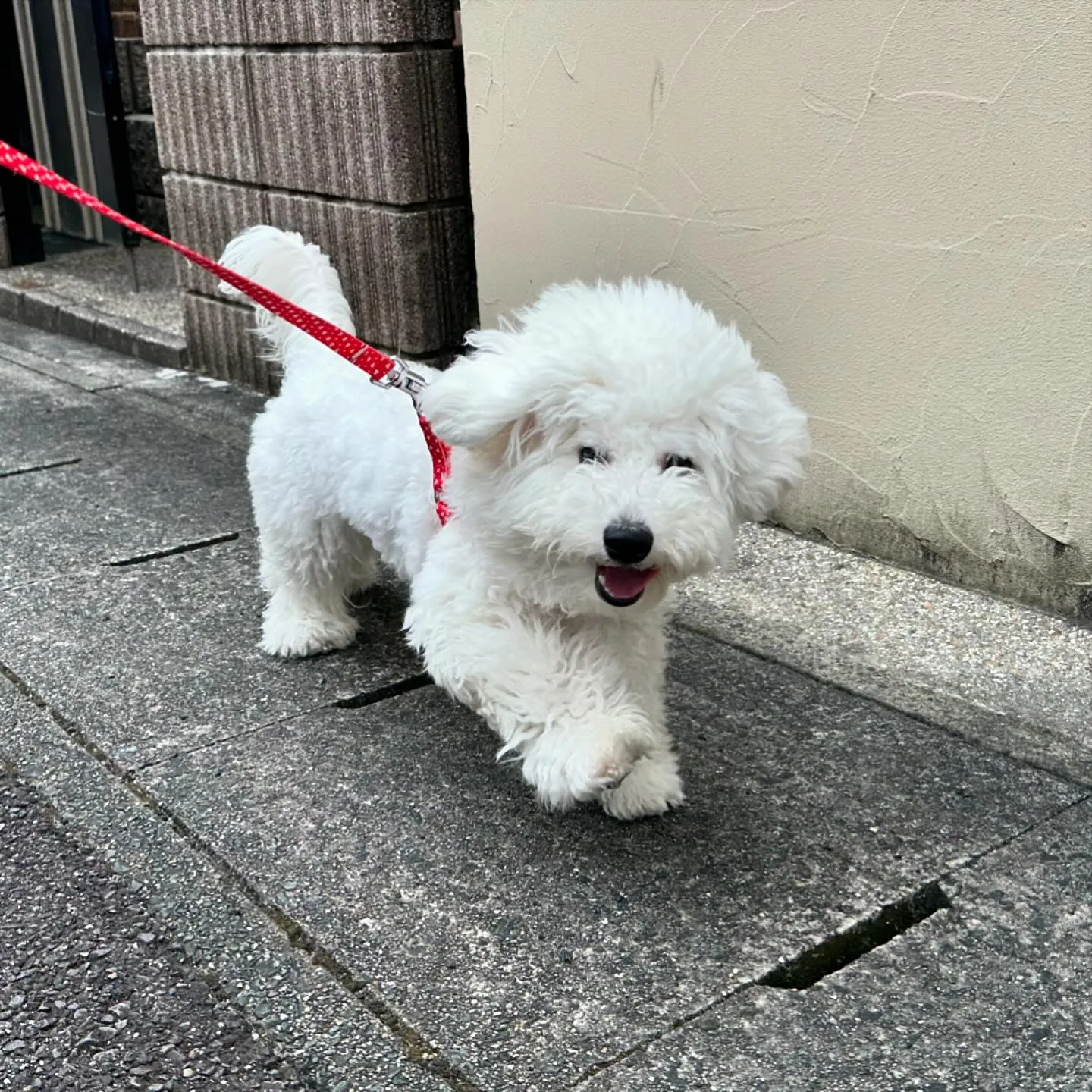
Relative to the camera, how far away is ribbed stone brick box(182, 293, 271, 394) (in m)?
6.04

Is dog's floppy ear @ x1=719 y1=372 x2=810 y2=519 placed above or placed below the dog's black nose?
above

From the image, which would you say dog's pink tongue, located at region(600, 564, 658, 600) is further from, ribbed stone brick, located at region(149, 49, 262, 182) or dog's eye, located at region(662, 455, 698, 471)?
ribbed stone brick, located at region(149, 49, 262, 182)

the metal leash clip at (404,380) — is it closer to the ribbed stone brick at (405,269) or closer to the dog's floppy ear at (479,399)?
the dog's floppy ear at (479,399)

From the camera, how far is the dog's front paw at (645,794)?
2.61 metres

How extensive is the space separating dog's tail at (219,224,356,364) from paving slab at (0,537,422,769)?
0.87 metres

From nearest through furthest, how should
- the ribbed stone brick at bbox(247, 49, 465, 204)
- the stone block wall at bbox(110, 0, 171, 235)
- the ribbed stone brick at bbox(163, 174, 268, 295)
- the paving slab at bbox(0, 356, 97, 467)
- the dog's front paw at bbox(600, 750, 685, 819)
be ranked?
1. the dog's front paw at bbox(600, 750, 685, 819)
2. the ribbed stone brick at bbox(247, 49, 465, 204)
3. the paving slab at bbox(0, 356, 97, 467)
4. the ribbed stone brick at bbox(163, 174, 268, 295)
5. the stone block wall at bbox(110, 0, 171, 235)

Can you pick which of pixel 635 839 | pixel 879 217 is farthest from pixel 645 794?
pixel 879 217

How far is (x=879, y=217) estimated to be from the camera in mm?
3607

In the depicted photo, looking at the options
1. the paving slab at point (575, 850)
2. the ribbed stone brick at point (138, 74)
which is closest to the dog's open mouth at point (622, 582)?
the paving slab at point (575, 850)

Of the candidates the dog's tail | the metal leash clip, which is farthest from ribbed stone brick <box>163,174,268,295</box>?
the metal leash clip

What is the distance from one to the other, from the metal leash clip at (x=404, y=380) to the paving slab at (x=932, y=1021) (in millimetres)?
1404

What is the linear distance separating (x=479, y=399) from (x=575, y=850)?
3.10ft

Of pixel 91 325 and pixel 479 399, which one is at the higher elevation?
pixel 479 399

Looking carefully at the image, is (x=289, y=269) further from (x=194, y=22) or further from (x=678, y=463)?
(x=194, y=22)
